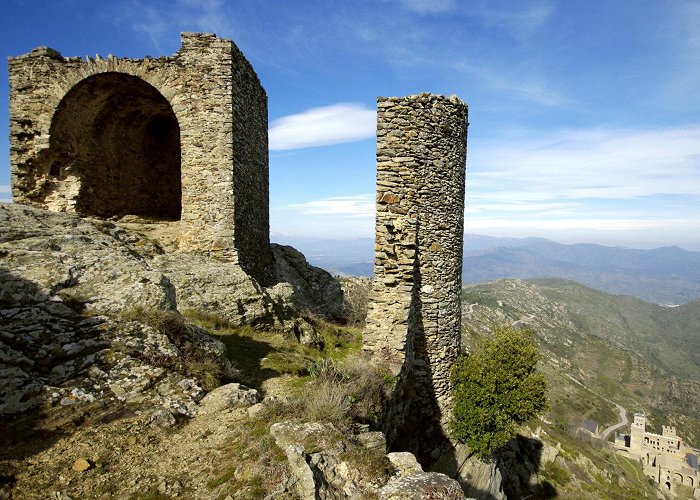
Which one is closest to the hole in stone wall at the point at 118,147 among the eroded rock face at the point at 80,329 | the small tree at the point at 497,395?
the eroded rock face at the point at 80,329

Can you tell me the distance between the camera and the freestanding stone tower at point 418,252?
10.0 metres

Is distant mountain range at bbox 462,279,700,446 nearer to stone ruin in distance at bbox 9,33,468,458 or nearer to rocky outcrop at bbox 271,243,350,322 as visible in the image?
rocky outcrop at bbox 271,243,350,322

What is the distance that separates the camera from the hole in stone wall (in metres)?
14.0

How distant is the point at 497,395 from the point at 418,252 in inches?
188

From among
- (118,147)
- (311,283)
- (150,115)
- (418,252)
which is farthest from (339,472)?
(150,115)

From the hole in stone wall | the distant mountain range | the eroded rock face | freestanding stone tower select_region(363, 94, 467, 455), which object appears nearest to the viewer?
the eroded rock face

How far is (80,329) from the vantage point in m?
5.83

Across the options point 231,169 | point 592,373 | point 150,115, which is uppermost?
point 150,115

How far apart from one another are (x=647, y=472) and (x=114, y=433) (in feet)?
242

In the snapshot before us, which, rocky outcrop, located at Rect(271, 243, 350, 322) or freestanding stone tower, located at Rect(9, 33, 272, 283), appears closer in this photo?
freestanding stone tower, located at Rect(9, 33, 272, 283)

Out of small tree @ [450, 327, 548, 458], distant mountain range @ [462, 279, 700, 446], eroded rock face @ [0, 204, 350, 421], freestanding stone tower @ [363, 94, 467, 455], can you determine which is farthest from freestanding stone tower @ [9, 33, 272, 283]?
distant mountain range @ [462, 279, 700, 446]

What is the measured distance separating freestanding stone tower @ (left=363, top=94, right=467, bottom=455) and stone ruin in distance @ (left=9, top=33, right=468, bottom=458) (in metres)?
0.04

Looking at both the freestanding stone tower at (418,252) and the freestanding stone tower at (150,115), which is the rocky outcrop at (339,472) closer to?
the freestanding stone tower at (418,252)

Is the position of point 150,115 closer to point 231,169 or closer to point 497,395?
point 231,169
